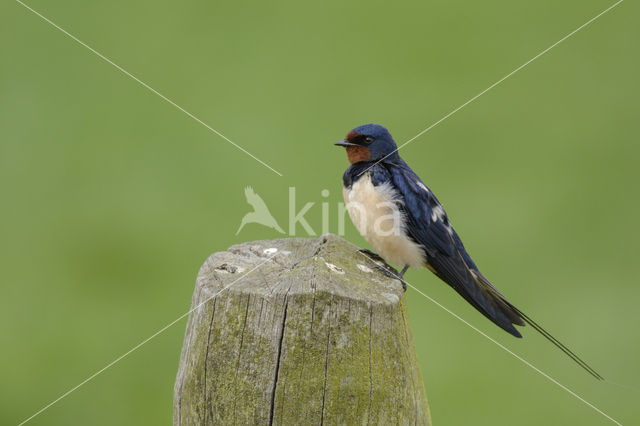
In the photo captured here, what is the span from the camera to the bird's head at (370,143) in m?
3.91

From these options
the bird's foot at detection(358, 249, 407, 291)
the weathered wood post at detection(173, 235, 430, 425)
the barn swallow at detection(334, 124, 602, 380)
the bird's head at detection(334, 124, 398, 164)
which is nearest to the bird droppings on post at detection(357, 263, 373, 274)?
the bird's foot at detection(358, 249, 407, 291)

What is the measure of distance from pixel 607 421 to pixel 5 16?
23.8ft

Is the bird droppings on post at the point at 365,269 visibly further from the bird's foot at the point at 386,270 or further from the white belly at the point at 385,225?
the white belly at the point at 385,225

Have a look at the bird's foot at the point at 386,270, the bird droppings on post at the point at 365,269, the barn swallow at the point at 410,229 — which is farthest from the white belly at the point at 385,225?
the bird droppings on post at the point at 365,269

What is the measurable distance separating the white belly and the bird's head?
162mm

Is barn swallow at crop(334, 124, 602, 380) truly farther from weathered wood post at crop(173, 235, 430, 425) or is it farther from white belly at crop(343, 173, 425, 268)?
weathered wood post at crop(173, 235, 430, 425)

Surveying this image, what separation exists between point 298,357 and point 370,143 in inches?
78.9

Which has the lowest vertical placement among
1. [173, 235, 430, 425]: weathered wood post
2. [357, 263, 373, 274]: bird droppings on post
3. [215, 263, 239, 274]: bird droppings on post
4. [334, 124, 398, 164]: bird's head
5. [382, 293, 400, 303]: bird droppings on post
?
[173, 235, 430, 425]: weathered wood post

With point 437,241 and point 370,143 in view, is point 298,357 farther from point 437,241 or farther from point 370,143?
point 370,143

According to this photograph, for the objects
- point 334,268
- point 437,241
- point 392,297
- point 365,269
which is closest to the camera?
point 392,297

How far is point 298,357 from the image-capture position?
2.11 meters

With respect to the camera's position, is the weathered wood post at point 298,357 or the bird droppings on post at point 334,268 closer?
the weathered wood post at point 298,357

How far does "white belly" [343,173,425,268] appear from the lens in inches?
147

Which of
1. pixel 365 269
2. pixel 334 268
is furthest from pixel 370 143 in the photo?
pixel 334 268
